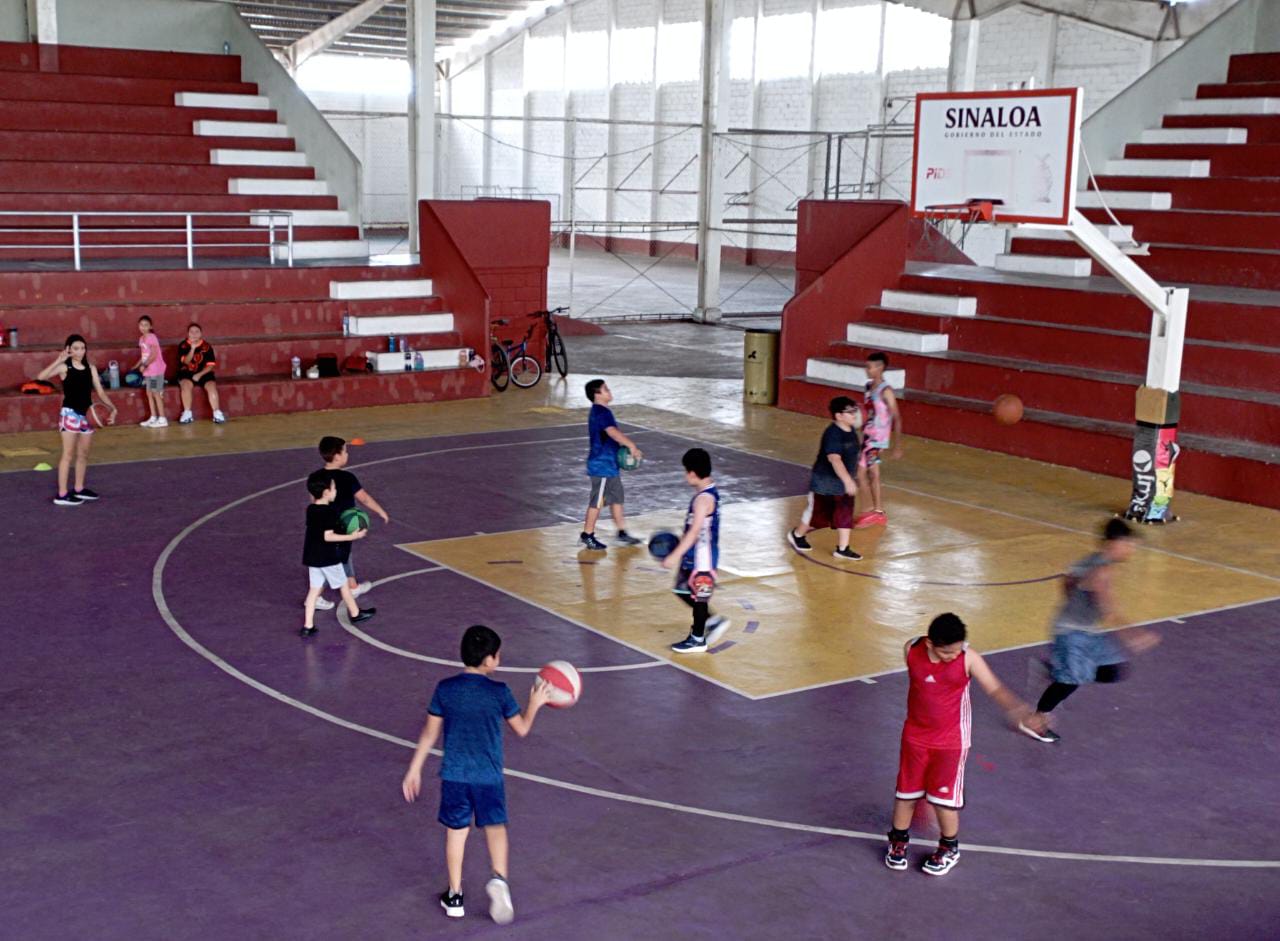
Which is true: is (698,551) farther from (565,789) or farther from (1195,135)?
(1195,135)

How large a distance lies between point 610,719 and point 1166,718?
3779 millimetres

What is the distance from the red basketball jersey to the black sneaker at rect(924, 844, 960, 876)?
588mm

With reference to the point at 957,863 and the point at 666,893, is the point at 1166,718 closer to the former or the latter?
the point at 957,863

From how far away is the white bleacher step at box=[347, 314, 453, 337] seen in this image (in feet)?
76.2

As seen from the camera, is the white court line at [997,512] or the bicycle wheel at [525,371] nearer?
the white court line at [997,512]

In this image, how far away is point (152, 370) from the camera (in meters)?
20.0

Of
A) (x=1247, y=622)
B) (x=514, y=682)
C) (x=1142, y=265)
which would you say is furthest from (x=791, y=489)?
(x=1142, y=265)

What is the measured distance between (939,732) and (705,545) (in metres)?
3.43

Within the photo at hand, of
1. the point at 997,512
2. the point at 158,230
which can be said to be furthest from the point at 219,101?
the point at 997,512

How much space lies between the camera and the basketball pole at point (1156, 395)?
15805 mm

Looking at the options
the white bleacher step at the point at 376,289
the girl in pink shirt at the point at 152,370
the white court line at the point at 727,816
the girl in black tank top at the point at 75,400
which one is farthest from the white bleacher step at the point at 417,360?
the white court line at the point at 727,816

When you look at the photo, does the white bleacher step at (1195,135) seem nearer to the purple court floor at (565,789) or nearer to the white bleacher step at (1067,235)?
the white bleacher step at (1067,235)

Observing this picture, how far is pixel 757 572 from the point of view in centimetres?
1355

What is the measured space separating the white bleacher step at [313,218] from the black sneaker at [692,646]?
1732 cm
